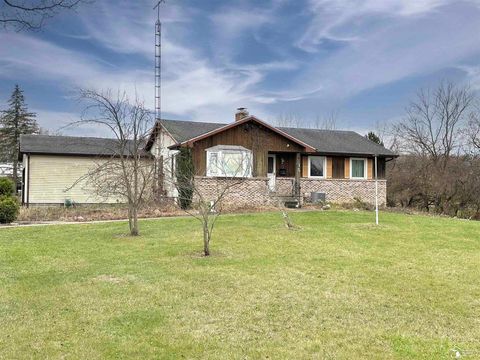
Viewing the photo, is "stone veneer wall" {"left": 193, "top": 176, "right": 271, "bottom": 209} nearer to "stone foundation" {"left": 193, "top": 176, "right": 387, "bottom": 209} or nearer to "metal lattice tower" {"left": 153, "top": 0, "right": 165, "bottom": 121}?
"stone foundation" {"left": 193, "top": 176, "right": 387, "bottom": 209}

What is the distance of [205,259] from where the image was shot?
9.62m

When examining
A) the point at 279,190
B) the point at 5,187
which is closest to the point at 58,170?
the point at 5,187

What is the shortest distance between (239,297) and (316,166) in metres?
19.3

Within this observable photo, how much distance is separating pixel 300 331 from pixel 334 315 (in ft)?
2.74

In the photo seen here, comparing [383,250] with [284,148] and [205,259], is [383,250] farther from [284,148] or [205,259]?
[284,148]

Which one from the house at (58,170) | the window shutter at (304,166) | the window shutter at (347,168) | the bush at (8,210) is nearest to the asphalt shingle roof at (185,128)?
the house at (58,170)

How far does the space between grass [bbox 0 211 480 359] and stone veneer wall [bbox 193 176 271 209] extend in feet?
29.2

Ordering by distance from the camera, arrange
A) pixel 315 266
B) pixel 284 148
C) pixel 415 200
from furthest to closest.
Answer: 1. pixel 415 200
2. pixel 284 148
3. pixel 315 266

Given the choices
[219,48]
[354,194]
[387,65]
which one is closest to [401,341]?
[219,48]

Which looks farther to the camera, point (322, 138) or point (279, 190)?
point (322, 138)

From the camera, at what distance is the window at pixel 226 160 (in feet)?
73.1

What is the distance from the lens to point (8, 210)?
16812 millimetres

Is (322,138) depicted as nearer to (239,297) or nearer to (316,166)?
(316,166)

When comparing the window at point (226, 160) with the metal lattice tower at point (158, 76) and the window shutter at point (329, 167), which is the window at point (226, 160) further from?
the window shutter at point (329, 167)
